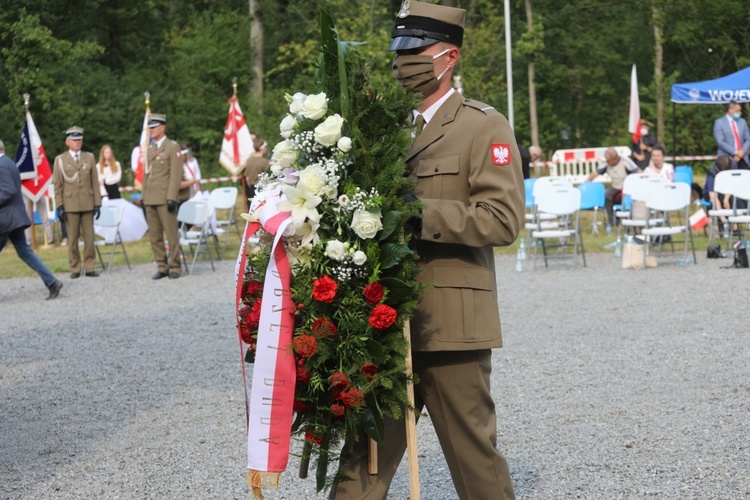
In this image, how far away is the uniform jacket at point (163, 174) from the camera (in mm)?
15031

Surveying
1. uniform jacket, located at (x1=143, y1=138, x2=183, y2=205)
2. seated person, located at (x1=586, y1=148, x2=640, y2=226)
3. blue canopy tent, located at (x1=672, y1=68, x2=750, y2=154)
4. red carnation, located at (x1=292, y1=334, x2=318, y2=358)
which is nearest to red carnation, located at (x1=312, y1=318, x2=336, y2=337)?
red carnation, located at (x1=292, y1=334, x2=318, y2=358)

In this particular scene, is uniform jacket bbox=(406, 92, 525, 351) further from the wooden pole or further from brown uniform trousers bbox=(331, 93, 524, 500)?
the wooden pole

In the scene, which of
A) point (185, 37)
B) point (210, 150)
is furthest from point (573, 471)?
point (185, 37)

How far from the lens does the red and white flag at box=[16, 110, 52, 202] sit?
2031 cm

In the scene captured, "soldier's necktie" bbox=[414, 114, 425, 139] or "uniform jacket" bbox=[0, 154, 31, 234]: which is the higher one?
"soldier's necktie" bbox=[414, 114, 425, 139]

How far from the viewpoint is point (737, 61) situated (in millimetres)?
35969

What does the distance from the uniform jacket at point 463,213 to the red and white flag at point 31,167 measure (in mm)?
17834

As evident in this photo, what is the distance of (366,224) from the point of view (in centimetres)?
333

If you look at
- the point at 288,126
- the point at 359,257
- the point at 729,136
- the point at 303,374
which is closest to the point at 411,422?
the point at 303,374

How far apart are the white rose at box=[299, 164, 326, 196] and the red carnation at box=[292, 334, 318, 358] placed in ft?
1.49

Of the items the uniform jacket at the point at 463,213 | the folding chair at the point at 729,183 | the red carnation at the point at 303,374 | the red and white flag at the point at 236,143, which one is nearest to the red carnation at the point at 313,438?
the red carnation at the point at 303,374

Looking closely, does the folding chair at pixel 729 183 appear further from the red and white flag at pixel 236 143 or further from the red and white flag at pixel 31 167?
the red and white flag at pixel 31 167

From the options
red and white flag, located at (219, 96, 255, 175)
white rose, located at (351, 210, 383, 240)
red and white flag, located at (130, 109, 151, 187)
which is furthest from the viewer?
red and white flag, located at (219, 96, 255, 175)

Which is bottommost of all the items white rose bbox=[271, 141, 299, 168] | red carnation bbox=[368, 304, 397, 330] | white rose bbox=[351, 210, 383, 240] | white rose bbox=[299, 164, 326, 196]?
red carnation bbox=[368, 304, 397, 330]
